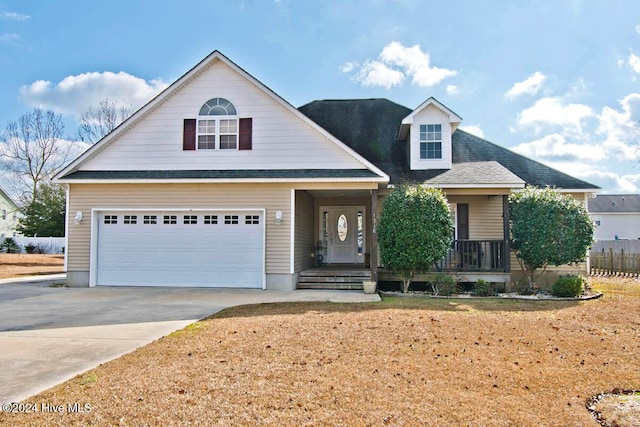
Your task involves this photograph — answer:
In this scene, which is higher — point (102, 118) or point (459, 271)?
point (102, 118)

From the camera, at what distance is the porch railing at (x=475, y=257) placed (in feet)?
44.3

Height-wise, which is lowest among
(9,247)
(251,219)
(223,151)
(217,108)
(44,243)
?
(9,247)

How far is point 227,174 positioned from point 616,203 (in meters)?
46.1

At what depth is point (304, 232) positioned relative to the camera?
15688 millimetres

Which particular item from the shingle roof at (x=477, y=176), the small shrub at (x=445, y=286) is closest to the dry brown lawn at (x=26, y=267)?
the small shrub at (x=445, y=286)

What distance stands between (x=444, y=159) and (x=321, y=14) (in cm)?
613

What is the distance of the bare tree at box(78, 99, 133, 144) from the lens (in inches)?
1328

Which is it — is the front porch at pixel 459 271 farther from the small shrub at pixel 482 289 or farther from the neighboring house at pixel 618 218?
the neighboring house at pixel 618 218

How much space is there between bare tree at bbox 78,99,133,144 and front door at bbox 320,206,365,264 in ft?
74.6

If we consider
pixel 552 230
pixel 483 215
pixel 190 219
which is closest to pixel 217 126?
pixel 190 219

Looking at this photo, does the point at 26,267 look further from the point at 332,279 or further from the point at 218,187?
the point at 332,279

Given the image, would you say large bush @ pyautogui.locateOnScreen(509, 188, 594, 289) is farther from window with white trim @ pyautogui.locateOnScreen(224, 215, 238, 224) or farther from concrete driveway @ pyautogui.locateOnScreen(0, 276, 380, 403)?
window with white trim @ pyautogui.locateOnScreen(224, 215, 238, 224)

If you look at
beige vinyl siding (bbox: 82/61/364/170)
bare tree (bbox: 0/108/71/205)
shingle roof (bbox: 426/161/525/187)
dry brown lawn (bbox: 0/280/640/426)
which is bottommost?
dry brown lawn (bbox: 0/280/640/426)

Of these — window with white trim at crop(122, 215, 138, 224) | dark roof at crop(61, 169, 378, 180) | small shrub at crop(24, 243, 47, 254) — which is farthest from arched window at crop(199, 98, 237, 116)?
small shrub at crop(24, 243, 47, 254)
